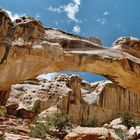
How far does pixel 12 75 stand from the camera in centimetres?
1645

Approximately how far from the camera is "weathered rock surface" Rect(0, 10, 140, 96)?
16.5 meters

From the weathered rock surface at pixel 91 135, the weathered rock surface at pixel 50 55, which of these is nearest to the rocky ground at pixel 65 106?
the weathered rock surface at pixel 91 135

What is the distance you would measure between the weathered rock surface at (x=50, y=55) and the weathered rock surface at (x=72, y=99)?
60.5 ft

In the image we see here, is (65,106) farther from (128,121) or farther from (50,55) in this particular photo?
(50,55)

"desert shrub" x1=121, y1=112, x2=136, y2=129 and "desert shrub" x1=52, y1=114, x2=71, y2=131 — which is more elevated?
"desert shrub" x1=121, y1=112, x2=136, y2=129

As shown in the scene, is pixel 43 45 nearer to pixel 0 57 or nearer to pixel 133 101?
pixel 0 57

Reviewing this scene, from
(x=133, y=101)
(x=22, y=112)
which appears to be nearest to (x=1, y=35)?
(x=22, y=112)

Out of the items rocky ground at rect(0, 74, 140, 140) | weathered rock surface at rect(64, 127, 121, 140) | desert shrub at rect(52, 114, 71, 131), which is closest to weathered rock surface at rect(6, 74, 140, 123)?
rocky ground at rect(0, 74, 140, 140)

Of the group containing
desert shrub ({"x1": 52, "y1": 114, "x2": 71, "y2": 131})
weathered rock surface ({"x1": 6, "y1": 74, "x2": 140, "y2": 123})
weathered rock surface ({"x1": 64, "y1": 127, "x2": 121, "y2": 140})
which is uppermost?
weathered rock surface ({"x1": 6, "y1": 74, "x2": 140, "y2": 123})

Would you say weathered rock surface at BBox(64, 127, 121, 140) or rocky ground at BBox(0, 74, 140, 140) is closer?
weathered rock surface at BBox(64, 127, 121, 140)

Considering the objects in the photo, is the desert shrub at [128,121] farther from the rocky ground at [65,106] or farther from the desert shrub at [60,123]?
the desert shrub at [60,123]

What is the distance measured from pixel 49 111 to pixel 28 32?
63.7ft

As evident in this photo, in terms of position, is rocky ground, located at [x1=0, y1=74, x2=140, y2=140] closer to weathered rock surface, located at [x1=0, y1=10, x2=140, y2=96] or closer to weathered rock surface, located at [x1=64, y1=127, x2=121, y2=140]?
weathered rock surface, located at [x1=64, y1=127, x2=121, y2=140]

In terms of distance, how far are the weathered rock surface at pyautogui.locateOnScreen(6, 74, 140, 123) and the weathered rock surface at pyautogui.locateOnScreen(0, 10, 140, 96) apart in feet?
60.5
